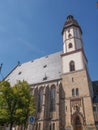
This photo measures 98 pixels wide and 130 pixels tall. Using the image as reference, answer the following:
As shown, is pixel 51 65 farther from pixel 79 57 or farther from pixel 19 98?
pixel 19 98

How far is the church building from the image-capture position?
25.5m

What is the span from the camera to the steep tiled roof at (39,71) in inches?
1324

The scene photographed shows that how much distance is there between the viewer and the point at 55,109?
28.1 metres

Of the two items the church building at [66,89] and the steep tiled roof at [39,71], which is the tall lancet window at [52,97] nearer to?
the church building at [66,89]

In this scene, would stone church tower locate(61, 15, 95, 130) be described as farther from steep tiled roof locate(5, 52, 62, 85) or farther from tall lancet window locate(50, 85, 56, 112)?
steep tiled roof locate(5, 52, 62, 85)

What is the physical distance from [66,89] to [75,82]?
2.16 m

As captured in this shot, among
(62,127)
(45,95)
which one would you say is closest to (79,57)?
(45,95)

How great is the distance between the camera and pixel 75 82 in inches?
1138

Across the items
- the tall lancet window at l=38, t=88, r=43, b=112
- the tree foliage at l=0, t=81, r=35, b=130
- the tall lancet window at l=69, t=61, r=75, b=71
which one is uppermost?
the tall lancet window at l=69, t=61, r=75, b=71

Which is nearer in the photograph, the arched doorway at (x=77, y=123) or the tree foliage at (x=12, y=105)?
the tree foliage at (x=12, y=105)

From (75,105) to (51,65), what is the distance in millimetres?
12757

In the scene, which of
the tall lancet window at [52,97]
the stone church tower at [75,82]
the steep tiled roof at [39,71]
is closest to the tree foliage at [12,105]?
the tall lancet window at [52,97]

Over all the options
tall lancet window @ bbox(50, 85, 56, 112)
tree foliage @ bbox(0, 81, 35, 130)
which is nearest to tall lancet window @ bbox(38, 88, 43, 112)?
tall lancet window @ bbox(50, 85, 56, 112)

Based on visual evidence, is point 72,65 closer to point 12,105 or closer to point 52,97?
point 52,97
